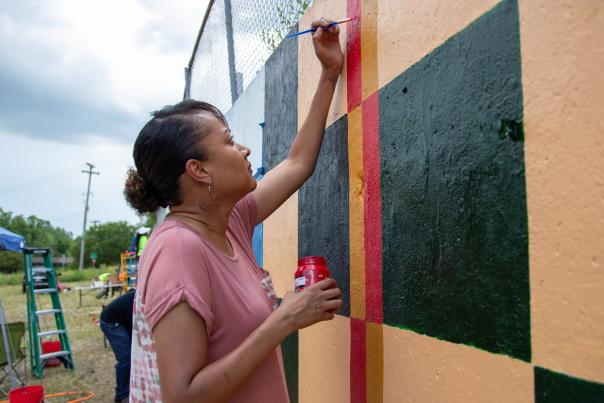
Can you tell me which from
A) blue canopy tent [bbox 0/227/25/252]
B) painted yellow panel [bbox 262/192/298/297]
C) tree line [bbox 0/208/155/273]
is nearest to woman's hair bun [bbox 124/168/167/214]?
painted yellow panel [bbox 262/192/298/297]

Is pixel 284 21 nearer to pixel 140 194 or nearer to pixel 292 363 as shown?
pixel 140 194

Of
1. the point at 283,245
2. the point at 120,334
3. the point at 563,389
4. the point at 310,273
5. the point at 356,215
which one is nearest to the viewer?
the point at 563,389

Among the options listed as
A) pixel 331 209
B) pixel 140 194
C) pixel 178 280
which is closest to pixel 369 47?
pixel 331 209

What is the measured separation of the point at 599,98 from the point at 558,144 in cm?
12

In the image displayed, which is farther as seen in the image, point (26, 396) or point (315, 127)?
point (26, 396)

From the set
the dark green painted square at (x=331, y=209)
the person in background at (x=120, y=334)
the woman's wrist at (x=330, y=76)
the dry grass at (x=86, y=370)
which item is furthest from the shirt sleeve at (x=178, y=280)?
the dry grass at (x=86, y=370)

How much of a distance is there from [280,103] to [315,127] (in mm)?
950

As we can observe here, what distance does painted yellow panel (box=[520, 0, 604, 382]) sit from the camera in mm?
881

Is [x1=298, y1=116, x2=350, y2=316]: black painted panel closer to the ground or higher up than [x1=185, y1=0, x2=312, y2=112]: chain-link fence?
closer to the ground

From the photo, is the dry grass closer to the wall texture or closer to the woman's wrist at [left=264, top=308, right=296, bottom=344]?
the wall texture

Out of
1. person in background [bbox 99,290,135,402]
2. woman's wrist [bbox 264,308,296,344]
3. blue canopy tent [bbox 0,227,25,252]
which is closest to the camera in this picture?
woman's wrist [bbox 264,308,296,344]

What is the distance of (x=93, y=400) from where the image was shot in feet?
19.3

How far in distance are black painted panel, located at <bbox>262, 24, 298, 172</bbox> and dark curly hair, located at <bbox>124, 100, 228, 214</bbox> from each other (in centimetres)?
112

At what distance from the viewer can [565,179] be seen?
0.95m
